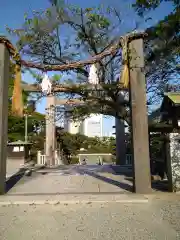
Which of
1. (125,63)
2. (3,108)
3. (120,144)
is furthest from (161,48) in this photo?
(120,144)

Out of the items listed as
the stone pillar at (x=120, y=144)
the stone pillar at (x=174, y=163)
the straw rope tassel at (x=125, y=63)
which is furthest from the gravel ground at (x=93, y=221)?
the stone pillar at (x=120, y=144)

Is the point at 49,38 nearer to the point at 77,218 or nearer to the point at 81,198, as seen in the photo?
the point at 81,198

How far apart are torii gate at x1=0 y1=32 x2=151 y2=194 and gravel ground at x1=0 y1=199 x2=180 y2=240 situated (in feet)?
3.50

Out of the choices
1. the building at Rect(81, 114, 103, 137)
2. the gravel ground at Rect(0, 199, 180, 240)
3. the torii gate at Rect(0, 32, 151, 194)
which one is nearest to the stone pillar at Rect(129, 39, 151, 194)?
the torii gate at Rect(0, 32, 151, 194)

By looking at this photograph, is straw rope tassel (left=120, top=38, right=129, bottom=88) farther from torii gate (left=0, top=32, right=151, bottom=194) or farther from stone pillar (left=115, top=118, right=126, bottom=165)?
stone pillar (left=115, top=118, right=126, bottom=165)

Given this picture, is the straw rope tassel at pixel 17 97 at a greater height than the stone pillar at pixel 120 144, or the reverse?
the straw rope tassel at pixel 17 97

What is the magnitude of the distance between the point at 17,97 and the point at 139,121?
3.78 metres

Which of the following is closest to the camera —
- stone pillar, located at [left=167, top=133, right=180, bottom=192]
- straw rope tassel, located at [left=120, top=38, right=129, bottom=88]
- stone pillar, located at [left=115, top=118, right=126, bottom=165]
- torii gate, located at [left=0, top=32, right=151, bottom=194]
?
stone pillar, located at [left=167, top=133, right=180, bottom=192]

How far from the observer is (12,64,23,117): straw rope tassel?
729 cm

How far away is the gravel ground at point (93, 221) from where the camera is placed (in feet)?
11.8

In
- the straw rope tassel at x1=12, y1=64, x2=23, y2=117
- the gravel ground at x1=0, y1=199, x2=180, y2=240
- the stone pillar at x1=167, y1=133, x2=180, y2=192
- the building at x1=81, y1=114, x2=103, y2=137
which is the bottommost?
the gravel ground at x1=0, y1=199, x2=180, y2=240

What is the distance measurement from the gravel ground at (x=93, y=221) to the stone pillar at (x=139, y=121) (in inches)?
35.3

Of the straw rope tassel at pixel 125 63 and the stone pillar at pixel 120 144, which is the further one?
the stone pillar at pixel 120 144

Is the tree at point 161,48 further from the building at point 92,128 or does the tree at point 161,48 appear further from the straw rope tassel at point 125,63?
the building at point 92,128
